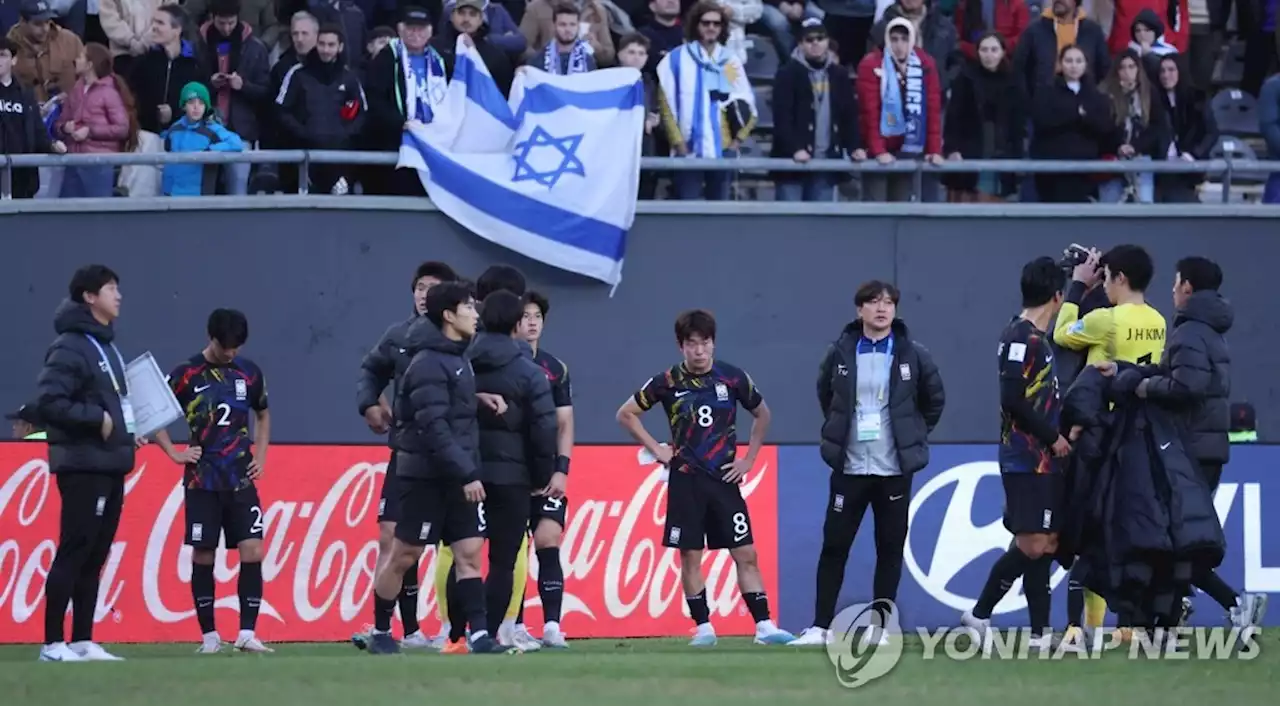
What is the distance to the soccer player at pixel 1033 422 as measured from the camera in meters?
11.5

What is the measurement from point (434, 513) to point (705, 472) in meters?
1.84

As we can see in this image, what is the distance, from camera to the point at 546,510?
12531mm

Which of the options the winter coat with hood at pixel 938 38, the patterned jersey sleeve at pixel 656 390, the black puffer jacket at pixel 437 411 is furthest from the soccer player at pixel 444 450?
the winter coat with hood at pixel 938 38

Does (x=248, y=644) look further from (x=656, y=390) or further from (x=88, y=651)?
(x=656, y=390)

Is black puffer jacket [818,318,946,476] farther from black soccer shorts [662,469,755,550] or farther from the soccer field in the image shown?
the soccer field

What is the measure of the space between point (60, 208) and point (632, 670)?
850 cm

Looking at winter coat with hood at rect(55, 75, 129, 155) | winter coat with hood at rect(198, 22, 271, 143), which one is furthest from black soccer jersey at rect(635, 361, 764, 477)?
winter coat with hood at rect(55, 75, 129, 155)

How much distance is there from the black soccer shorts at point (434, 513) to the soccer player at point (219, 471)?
1.76m

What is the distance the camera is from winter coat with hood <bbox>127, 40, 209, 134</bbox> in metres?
16.7

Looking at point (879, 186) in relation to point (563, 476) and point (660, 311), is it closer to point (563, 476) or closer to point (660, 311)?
point (660, 311)

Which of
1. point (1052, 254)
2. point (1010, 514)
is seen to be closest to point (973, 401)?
point (1052, 254)

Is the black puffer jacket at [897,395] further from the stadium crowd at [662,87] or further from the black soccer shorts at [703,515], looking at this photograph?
the stadium crowd at [662,87]

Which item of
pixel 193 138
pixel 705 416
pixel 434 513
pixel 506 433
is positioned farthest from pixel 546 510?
pixel 193 138

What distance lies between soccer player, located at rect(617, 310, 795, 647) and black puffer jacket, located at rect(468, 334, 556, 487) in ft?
3.50
